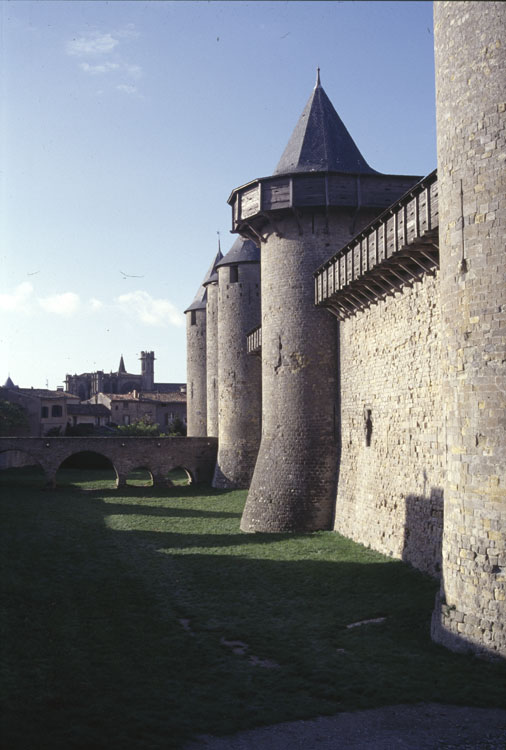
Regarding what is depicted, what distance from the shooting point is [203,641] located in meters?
10.2

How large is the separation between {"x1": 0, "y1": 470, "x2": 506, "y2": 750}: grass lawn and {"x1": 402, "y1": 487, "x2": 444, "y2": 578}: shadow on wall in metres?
0.33

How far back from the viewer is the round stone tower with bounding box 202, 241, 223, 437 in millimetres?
37969

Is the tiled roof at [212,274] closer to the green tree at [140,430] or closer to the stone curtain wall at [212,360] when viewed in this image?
the stone curtain wall at [212,360]

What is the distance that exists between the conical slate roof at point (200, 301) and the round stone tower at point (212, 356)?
2478 mm

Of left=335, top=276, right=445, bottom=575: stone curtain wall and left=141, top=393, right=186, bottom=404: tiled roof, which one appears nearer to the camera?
left=335, top=276, right=445, bottom=575: stone curtain wall

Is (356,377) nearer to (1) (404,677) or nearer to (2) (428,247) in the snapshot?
(2) (428,247)

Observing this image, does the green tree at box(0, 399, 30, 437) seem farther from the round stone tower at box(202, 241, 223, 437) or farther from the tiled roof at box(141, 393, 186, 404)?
the tiled roof at box(141, 393, 186, 404)

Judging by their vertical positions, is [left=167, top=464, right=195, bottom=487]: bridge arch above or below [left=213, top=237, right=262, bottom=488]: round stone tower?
below

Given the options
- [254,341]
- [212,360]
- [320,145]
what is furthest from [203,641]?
[212,360]

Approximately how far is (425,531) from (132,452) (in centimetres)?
2309

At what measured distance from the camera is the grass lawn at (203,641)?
734 centimetres

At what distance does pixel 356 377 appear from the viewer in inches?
744

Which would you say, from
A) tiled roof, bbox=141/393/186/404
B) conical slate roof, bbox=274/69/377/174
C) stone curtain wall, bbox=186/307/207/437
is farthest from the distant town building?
conical slate roof, bbox=274/69/377/174

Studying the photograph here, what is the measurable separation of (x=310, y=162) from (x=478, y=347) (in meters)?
13.3
